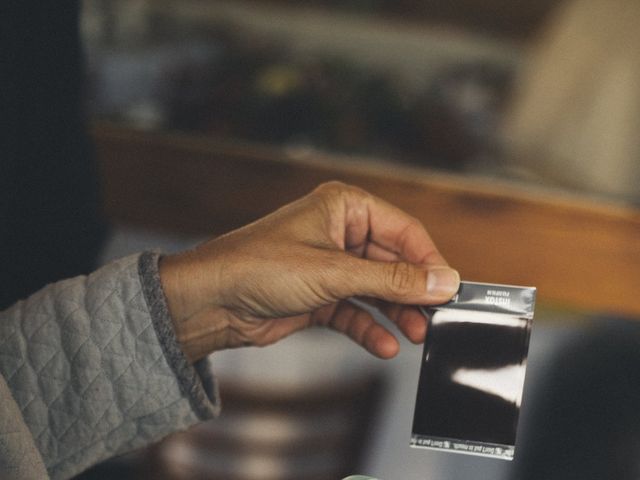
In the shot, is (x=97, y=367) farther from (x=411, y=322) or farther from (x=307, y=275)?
(x=411, y=322)

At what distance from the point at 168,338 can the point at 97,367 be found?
0.10m

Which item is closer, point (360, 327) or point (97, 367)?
point (97, 367)

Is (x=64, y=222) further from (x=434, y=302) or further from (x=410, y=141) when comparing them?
(x=434, y=302)

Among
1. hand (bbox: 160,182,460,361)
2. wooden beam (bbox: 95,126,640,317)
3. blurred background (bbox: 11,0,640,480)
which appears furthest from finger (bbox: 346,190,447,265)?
wooden beam (bbox: 95,126,640,317)

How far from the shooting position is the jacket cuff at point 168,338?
0.91 metres

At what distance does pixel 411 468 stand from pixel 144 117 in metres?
0.93

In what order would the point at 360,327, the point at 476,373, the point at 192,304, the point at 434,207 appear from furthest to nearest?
the point at 434,207
the point at 360,327
the point at 192,304
the point at 476,373

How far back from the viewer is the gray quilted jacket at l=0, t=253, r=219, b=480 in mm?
917

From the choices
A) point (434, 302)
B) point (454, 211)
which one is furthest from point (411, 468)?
point (454, 211)

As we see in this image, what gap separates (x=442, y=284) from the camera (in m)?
0.89

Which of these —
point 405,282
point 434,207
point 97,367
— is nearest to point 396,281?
point 405,282

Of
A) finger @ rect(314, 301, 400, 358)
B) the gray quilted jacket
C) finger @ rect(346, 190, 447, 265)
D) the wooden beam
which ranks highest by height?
the wooden beam

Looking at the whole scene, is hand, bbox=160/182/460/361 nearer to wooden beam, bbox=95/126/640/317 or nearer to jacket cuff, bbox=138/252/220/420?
jacket cuff, bbox=138/252/220/420

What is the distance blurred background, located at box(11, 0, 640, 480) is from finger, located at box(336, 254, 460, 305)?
0.50 meters
